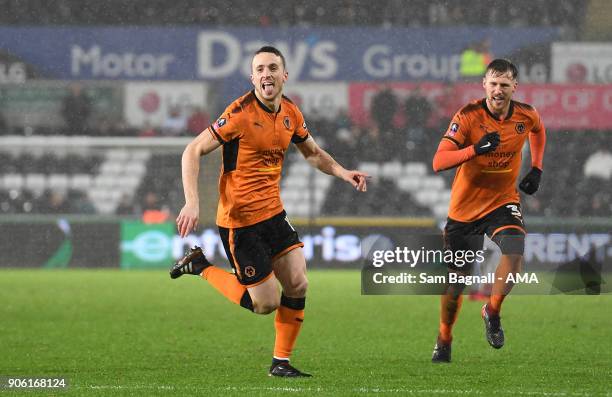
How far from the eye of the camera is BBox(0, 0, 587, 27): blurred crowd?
70.8 feet

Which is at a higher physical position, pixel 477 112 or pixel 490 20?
pixel 490 20

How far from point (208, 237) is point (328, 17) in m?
5.40

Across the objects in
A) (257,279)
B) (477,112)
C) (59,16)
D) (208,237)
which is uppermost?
(59,16)

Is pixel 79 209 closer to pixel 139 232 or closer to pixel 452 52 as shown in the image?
pixel 139 232

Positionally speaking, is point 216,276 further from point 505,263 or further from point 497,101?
point 497,101

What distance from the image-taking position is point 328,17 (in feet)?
72.4

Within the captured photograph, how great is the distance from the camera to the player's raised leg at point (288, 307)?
7590mm

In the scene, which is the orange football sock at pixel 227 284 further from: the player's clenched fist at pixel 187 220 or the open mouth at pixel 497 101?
the open mouth at pixel 497 101

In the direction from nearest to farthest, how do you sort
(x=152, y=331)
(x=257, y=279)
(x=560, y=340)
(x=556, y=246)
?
(x=257, y=279), (x=560, y=340), (x=152, y=331), (x=556, y=246)

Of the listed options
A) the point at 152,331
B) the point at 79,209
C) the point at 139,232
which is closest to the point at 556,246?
the point at 139,232

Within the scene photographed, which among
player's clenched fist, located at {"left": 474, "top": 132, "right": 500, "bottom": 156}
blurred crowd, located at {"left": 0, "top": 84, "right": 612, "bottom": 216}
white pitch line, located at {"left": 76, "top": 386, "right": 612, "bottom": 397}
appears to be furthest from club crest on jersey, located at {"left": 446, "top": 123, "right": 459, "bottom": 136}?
blurred crowd, located at {"left": 0, "top": 84, "right": 612, "bottom": 216}

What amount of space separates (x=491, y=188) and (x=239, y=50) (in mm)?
14096

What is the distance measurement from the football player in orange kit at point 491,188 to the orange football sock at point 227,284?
1.54 metres

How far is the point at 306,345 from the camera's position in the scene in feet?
31.8
